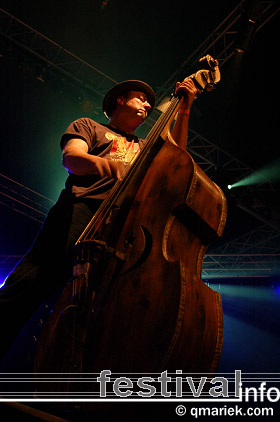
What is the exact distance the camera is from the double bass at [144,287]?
1.19 m

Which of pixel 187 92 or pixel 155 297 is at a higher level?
pixel 187 92

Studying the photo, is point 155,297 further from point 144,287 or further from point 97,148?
point 97,148

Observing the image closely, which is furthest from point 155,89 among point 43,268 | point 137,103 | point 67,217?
point 43,268

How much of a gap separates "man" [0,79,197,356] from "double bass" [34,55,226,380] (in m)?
0.21

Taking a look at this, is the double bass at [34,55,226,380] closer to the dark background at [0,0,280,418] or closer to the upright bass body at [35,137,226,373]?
the upright bass body at [35,137,226,373]

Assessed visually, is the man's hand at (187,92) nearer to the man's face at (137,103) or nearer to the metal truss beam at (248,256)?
the man's face at (137,103)

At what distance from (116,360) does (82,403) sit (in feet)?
0.67

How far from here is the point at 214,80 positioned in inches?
103

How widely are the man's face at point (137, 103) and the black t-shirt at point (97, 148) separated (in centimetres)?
21

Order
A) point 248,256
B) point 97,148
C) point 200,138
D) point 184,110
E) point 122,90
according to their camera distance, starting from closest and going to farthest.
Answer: point 97,148 < point 184,110 < point 122,90 < point 200,138 < point 248,256

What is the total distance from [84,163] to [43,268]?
0.63 meters

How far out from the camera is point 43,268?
5.61ft

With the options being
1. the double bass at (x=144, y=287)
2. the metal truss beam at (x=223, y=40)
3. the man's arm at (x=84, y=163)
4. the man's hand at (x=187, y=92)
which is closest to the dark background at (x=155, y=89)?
the metal truss beam at (x=223, y=40)

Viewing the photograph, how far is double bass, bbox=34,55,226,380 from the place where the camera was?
119 centimetres
